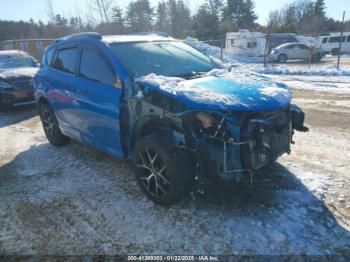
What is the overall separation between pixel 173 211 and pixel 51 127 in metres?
3.39

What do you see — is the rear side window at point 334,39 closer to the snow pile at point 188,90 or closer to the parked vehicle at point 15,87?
the parked vehicle at point 15,87

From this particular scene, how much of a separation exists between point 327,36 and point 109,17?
2305 centimetres

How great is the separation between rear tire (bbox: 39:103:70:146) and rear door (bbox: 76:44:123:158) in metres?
1.33

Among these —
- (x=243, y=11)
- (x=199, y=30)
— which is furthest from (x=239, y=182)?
(x=243, y=11)

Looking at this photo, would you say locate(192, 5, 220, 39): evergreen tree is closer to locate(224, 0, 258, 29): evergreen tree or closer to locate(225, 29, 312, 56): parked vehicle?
locate(224, 0, 258, 29): evergreen tree

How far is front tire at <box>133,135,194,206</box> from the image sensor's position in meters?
3.21

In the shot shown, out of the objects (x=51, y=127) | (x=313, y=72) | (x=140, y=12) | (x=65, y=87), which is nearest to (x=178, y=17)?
(x=140, y=12)

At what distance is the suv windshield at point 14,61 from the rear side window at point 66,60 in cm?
561

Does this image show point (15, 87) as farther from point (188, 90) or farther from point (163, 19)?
point (163, 19)

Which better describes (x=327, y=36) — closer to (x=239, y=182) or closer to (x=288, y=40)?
(x=288, y=40)

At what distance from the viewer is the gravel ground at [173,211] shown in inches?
115

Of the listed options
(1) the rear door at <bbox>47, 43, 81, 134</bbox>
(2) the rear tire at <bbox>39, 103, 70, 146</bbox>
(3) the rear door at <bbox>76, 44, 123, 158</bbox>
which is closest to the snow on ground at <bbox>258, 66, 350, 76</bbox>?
(2) the rear tire at <bbox>39, 103, 70, 146</bbox>

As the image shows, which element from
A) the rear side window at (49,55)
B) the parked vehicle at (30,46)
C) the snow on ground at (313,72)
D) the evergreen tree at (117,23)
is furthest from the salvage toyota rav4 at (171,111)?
the evergreen tree at (117,23)

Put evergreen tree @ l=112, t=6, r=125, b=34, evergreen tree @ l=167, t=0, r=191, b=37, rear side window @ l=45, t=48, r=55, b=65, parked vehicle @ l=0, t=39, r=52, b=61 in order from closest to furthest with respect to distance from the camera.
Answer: rear side window @ l=45, t=48, r=55, b=65
parked vehicle @ l=0, t=39, r=52, b=61
evergreen tree @ l=112, t=6, r=125, b=34
evergreen tree @ l=167, t=0, r=191, b=37
